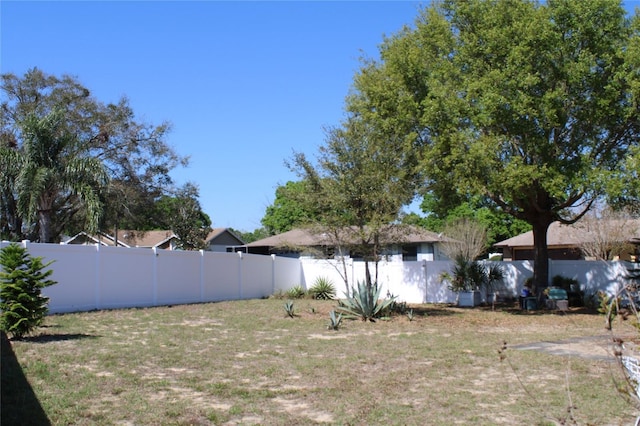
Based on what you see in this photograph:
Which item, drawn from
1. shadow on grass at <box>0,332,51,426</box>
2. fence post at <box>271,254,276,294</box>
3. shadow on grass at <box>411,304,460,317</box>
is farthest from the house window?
shadow on grass at <box>0,332,51,426</box>

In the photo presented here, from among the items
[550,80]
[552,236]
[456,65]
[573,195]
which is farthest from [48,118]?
[552,236]

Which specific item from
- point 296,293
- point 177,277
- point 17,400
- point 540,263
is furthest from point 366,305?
point 17,400

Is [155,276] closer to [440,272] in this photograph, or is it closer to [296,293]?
[296,293]

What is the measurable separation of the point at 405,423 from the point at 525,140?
43.5 ft

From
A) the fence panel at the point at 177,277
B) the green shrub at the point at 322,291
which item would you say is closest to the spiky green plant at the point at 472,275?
the green shrub at the point at 322,291

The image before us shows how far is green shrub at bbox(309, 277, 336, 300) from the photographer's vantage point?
2642 centimetres

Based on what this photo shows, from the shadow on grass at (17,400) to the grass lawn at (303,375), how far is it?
4cm

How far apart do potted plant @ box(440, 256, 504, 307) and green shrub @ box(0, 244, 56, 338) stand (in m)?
16.5

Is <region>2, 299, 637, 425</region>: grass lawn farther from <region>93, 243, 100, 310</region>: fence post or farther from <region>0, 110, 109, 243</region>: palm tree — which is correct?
<region>0, 110, 109, 243</region>: palm tree

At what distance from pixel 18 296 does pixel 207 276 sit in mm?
12012

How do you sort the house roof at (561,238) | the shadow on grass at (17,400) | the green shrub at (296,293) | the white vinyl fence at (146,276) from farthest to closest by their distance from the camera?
1. the house roof at (561,238)
2. the green shrub at (296,293)
3. the white vinyl fence at (146,276)
4. the shadow on grass at (17,400)

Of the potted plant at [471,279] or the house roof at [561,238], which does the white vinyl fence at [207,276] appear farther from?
the house roof at [561,238]

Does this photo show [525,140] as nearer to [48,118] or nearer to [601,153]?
[601,153]

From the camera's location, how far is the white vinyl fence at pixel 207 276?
16391 millimetres
